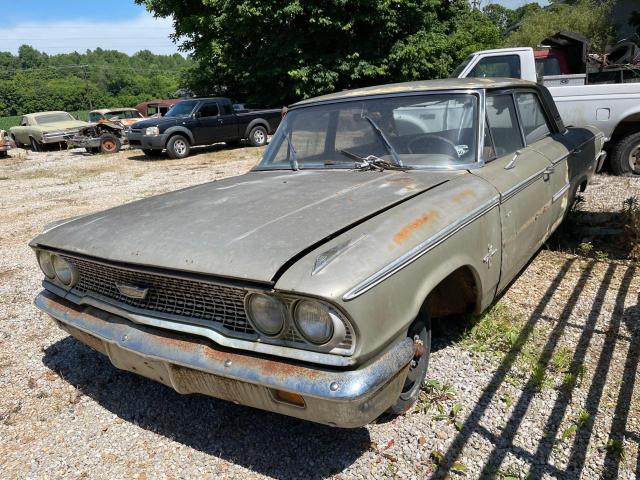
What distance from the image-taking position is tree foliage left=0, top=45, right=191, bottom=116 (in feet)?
256

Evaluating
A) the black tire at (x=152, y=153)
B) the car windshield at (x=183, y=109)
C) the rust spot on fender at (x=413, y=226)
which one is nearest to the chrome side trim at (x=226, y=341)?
the rust spot on fender at (x=413, y=226)

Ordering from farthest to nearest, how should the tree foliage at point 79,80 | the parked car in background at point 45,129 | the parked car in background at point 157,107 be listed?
the tree foliage at point 79,80
the parked car in background at point 157,107
the parked car in background at point 45,129

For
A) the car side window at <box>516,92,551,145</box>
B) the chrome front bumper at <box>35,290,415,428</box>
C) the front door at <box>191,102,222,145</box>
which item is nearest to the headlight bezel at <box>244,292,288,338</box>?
the chrome front bumper at <box>35,290,415,428</box>

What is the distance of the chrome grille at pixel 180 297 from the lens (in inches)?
85.0

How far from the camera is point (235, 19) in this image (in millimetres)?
17422

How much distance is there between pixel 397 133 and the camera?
3365 mm

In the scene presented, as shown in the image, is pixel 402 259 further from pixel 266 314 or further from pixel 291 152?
pixel 291 152

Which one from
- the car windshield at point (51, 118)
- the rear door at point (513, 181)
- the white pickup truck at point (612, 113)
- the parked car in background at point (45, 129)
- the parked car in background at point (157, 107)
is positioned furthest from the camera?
the parked car in background at point (157, 107)

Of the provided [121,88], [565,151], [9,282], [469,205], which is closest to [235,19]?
[9,282]

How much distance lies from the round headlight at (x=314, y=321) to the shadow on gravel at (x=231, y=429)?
0.76 meters

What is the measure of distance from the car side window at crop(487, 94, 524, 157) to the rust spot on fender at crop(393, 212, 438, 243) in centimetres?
124

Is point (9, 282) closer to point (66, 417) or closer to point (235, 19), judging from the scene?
point (66, 417)

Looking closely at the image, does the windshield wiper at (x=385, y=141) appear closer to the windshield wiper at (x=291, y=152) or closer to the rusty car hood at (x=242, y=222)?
the rusty car hood at (x=242, y=222)

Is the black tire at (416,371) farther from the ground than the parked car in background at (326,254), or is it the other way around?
the parked car in background at (326,254)
